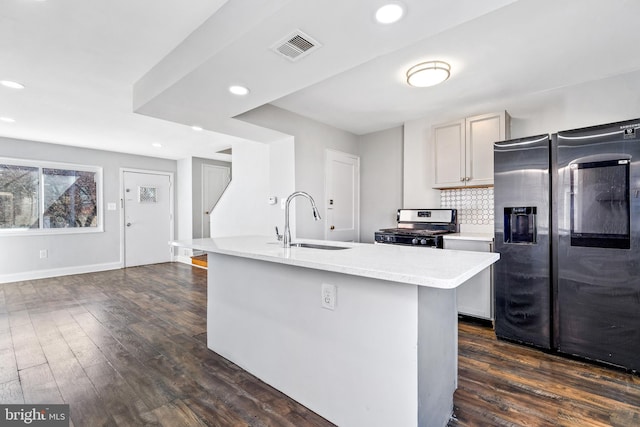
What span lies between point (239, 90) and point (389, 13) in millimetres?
1323

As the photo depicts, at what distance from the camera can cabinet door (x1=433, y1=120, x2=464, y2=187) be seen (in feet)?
11.0

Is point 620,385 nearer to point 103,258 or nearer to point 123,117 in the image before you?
point 123,117

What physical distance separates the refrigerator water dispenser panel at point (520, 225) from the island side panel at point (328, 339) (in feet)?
5.97

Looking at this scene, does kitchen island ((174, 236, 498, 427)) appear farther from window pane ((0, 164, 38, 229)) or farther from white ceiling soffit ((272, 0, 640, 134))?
window pane ((0, 164, 38, 229))

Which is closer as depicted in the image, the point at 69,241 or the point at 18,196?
the point at 18,196

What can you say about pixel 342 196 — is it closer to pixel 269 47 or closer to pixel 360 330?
pixel 269 47

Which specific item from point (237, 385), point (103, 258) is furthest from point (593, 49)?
point (103, 258)

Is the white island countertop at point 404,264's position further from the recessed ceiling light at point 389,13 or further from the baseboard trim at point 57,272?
the baseboard trim at point 57,272

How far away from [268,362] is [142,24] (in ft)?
7.58

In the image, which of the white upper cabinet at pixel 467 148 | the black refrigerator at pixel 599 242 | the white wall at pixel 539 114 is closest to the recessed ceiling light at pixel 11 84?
the white wall at pixel 539 114

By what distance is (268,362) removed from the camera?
198 cm

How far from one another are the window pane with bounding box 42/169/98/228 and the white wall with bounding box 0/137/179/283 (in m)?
0.18

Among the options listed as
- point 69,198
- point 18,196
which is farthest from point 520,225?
point 18,196

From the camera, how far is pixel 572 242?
230 cm
